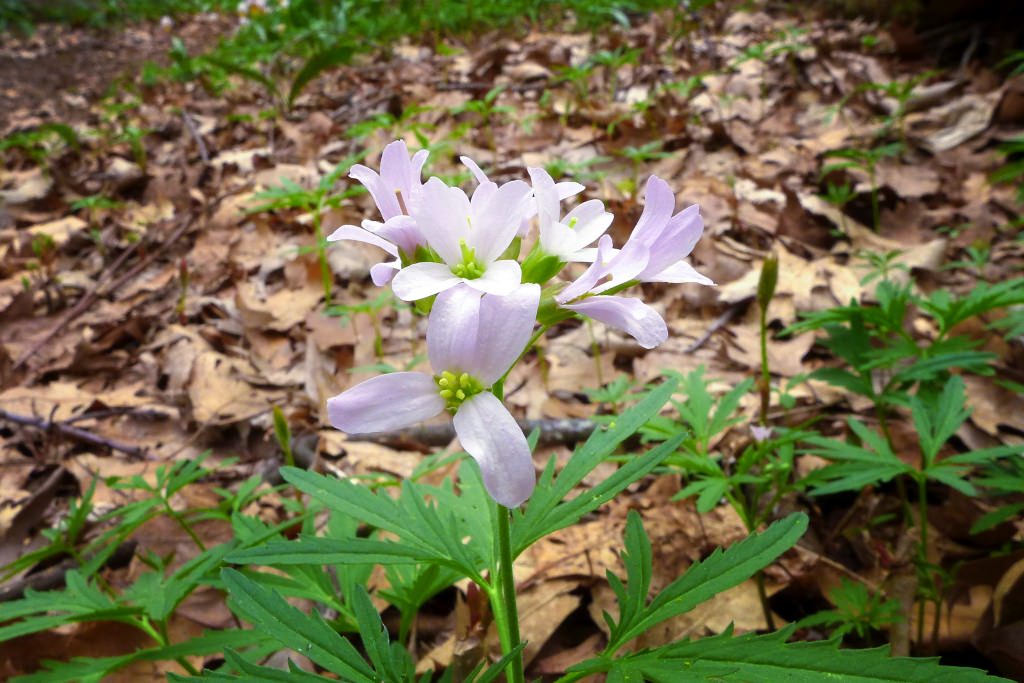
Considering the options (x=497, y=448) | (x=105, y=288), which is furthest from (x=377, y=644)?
(x=105, y=288)

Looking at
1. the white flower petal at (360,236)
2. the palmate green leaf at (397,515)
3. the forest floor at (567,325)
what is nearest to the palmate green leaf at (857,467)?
the forest floor at (567,325)

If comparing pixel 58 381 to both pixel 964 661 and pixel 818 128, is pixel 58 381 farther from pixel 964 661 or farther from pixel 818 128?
pixel 818 128

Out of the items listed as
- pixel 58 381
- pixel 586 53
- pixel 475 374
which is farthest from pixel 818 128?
pixel 58 381

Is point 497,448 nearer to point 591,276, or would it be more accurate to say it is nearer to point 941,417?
point 591,276

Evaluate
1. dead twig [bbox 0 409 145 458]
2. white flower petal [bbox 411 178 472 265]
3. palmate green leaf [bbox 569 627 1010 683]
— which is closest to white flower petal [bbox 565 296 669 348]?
white flower petal [bbox 411 178 472 265]

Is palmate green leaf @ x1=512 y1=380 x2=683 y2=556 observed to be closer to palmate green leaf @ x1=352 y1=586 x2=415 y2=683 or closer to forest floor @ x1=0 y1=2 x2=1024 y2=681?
palmate green leaf @ x1=352 y1=586 x2=415 y2=683
